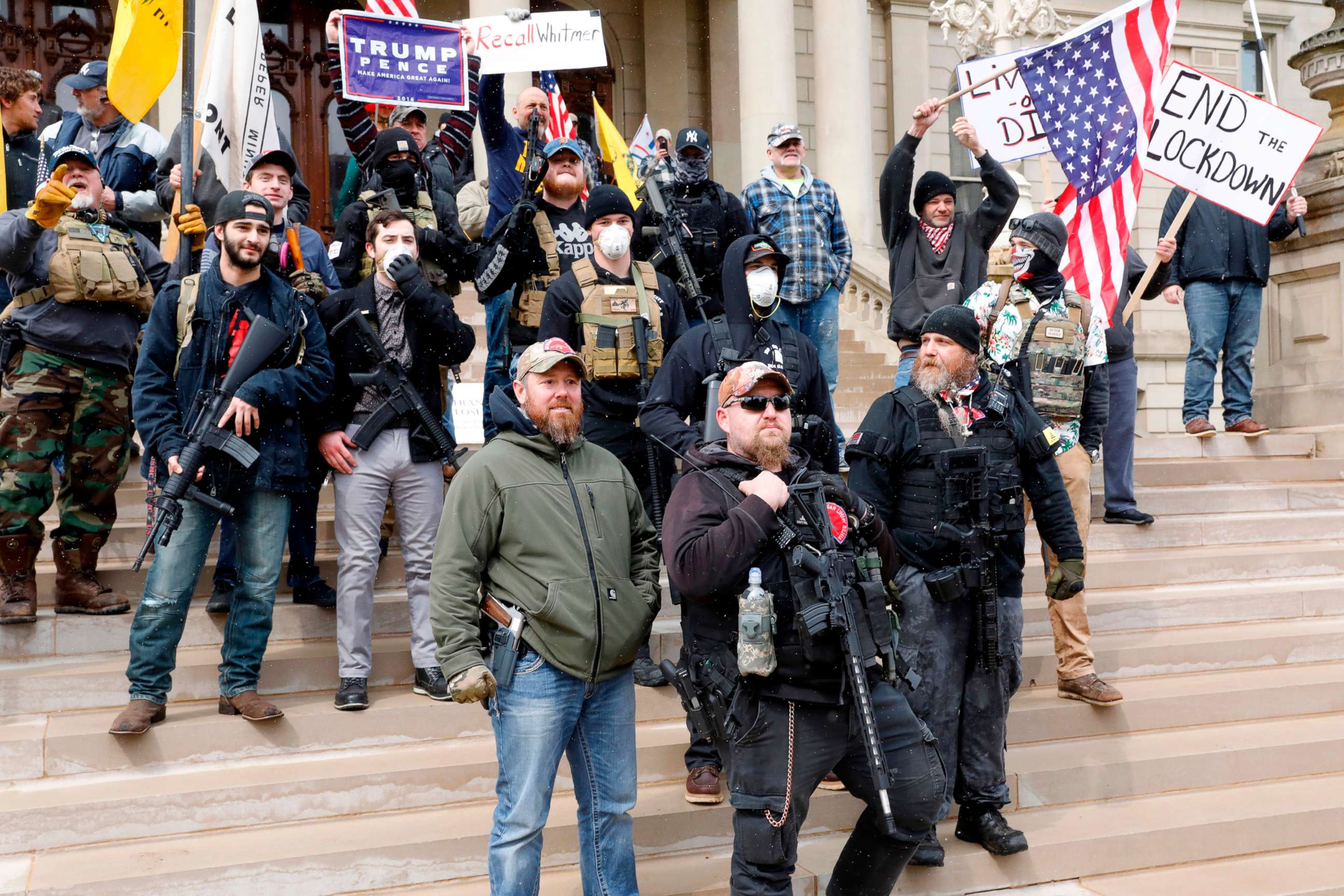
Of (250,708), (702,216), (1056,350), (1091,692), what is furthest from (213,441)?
(1091,692)

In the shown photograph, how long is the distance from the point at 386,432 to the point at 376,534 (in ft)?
1.60

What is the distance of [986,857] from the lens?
5441 millimetres

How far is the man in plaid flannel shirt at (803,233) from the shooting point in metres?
7.99

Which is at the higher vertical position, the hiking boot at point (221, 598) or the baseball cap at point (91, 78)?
the baseball cap at point (91, 78)

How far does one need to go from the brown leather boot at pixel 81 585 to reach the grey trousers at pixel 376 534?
4.20 feet

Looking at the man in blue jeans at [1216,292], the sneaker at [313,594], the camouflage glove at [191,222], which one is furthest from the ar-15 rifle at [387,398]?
the man in blue jeans at [1216,292]

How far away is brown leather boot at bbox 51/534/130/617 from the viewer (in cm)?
631

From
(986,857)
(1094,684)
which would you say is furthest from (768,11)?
(986,857)

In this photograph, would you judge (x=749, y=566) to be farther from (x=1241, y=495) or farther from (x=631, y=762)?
(x=1241, y=495)

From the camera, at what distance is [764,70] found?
634 inches

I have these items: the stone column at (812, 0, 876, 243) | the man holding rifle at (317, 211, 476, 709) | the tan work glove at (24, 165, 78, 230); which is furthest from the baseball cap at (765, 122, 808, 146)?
the stone column at (812, 0, 876, 243)

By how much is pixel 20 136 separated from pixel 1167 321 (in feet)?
57.4

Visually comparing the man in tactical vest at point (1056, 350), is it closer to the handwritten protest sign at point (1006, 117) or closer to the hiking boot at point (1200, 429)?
the handwritten protest sign at point (1006, 117)

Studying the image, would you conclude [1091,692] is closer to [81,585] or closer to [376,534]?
[376,534]
